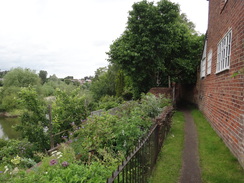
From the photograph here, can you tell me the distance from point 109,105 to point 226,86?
449 inches

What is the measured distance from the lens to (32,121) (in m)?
6.89

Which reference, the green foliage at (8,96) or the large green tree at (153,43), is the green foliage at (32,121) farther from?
the green foliage at (8,96)

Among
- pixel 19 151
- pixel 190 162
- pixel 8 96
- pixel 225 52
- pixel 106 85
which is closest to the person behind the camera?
pixel 190 162

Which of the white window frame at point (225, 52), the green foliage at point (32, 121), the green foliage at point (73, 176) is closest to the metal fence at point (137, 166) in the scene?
the green foliage at point (73, 176)

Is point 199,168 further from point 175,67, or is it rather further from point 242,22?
point 175,67

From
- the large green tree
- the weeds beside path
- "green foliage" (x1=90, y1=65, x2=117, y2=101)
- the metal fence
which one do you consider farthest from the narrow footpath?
"green foliage" (x1=90, y1=65, x2=117, y2=101)

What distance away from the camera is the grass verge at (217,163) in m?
3.51

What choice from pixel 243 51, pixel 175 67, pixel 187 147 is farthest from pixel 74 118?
pixel 175 67

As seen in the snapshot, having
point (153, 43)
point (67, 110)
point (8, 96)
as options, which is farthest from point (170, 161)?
point (8, 96)

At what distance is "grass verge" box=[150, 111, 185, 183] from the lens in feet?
11.9

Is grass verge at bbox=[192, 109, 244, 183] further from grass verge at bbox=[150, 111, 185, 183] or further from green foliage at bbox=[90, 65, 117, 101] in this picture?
green foliage at bbox=[90, 65, 117, 101]

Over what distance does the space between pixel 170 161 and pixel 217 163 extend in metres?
1.14

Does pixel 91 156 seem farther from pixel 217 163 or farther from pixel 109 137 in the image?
pixel 217 163

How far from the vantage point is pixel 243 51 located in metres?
4.09
